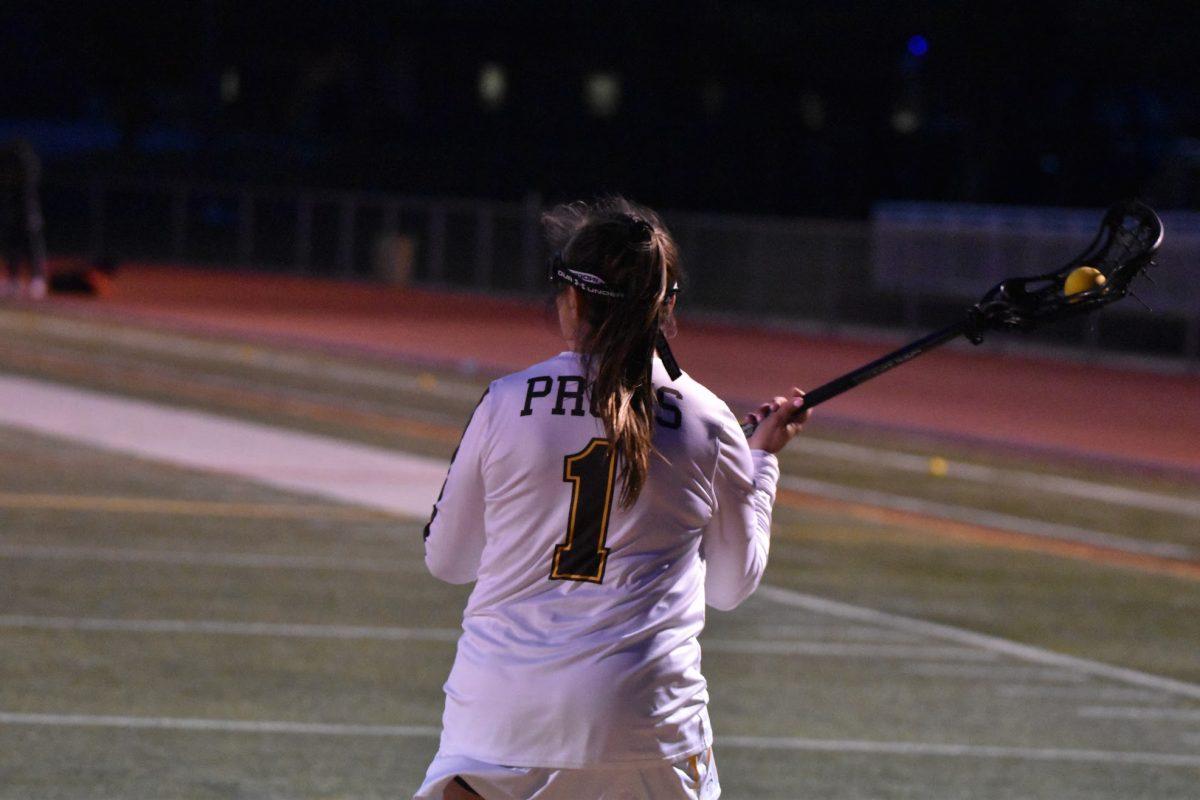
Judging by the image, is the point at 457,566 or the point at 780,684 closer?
the point at 457,566

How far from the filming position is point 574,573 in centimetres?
387

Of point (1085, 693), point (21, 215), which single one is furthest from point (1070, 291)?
point (21, 215)

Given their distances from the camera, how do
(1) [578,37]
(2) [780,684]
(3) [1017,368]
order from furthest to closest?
(1) [578,37] → (3) [1017,368] → (2) [780,684]

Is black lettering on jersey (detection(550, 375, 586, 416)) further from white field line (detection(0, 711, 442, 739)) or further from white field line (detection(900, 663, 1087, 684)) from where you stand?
white field line (detection(900, 663, 1087, 684))

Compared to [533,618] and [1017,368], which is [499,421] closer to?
[533,618]

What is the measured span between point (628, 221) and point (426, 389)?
20272mm

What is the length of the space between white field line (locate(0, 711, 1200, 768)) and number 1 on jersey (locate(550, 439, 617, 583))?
14.3 feet

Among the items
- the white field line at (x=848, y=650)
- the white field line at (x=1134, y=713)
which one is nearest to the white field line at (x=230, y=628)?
the white field line at (x=848, y=650)

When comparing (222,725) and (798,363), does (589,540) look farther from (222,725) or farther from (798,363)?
(798,363)

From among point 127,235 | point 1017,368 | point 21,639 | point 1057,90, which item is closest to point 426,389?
point 1017,368

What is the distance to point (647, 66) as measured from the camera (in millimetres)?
64875

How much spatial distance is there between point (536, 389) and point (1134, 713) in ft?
19.0

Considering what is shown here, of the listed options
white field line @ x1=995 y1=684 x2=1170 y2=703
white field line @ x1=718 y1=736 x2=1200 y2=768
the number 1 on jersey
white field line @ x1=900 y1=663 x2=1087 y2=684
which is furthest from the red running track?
the number 1 on jersey

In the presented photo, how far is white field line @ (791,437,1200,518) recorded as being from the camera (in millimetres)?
17203
